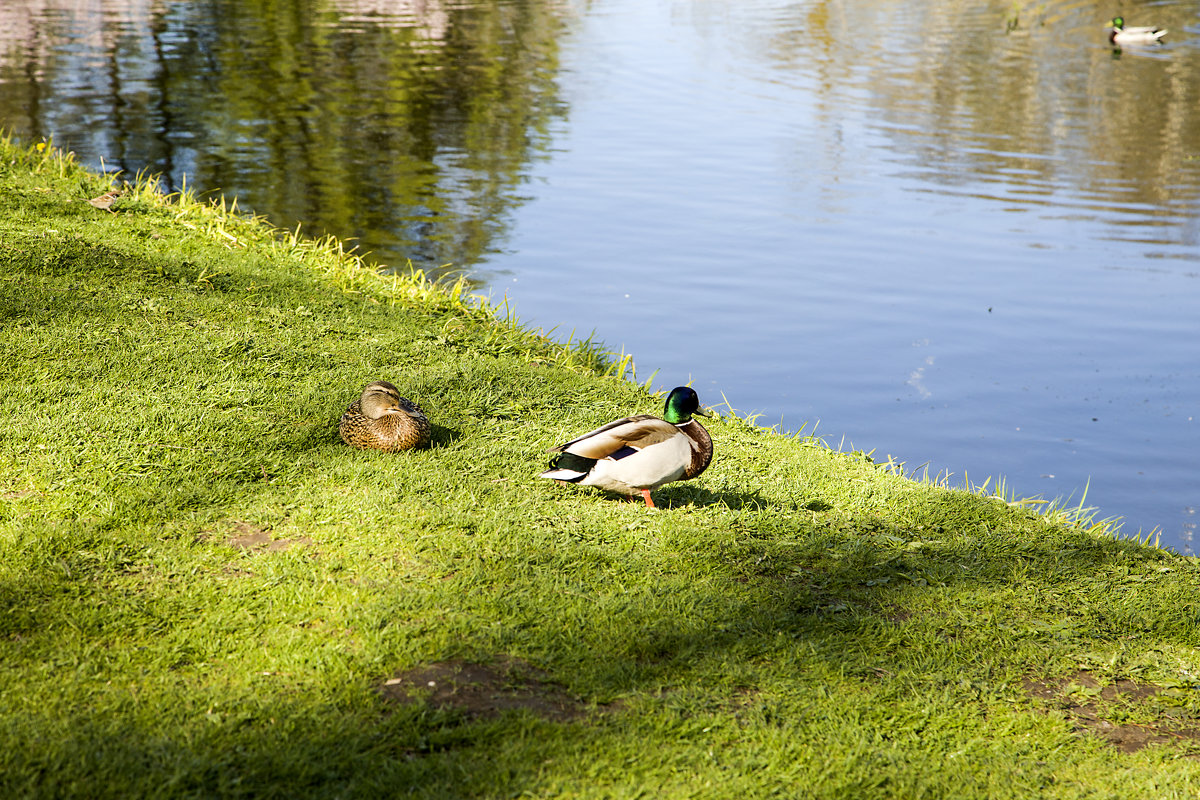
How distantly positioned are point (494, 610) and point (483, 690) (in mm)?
488

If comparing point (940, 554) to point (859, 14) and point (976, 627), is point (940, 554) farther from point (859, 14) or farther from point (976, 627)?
point (859, 14)

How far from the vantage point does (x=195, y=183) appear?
1272cm

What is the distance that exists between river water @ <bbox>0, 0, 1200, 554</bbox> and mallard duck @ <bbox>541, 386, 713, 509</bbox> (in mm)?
2553

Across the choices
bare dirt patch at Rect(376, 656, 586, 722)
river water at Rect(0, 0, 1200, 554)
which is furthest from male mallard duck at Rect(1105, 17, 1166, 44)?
bare dirt patch at Rect(376, 656, 586, 722)

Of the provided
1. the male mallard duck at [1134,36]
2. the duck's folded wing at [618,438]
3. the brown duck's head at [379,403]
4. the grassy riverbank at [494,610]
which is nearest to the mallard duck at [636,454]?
the duck's folded wing at [618,438]

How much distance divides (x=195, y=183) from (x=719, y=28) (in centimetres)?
2143

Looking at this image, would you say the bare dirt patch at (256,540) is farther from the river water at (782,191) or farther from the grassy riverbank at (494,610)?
the river water at (782,191)

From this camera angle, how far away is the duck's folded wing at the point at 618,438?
4625 millimetres

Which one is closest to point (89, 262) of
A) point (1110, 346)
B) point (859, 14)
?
point (1110, 346)

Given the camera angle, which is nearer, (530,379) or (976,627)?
(976,627)

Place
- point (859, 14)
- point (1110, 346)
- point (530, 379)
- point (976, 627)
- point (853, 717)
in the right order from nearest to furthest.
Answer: point (853, 717) < point (976, 627) < point (530, 379) < point (1110, 346) < point (859, 14)

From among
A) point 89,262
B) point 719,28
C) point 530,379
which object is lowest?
point 530,379

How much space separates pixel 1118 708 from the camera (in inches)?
146

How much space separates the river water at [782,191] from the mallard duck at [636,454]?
255 cm
